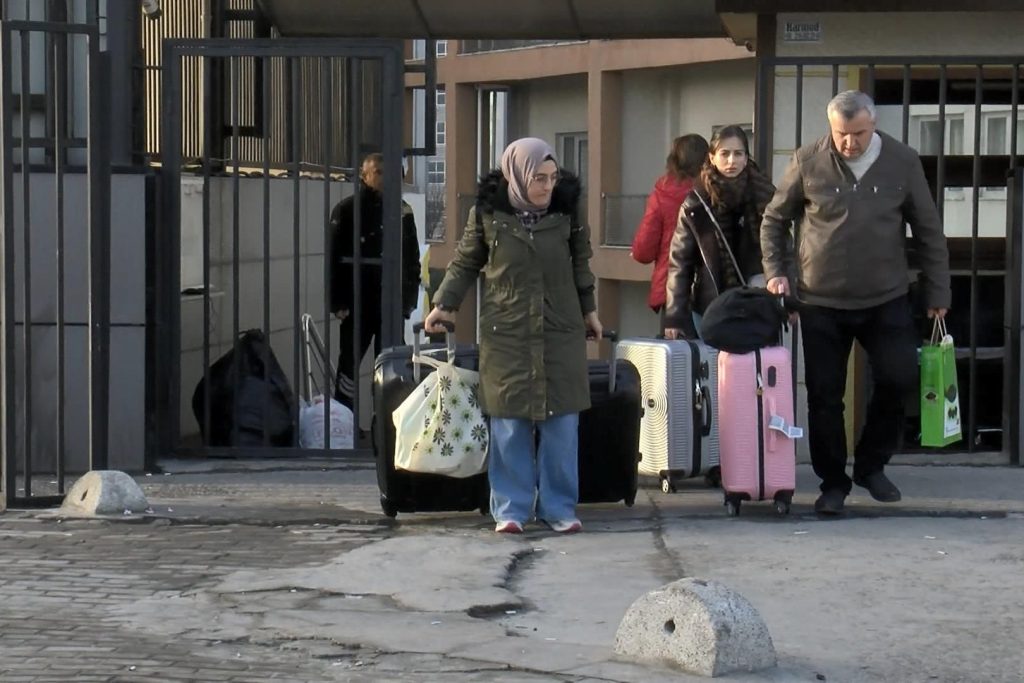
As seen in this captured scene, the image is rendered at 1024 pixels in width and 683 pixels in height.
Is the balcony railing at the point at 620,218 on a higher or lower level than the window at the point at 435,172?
lower

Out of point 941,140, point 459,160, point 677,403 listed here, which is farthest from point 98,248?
point 459,160

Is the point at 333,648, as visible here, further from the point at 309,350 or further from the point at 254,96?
the point at 254,96

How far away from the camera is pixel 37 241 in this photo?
8.98m

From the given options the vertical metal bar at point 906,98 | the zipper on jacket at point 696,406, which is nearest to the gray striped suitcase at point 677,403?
the zipper on jacket at point 696,406

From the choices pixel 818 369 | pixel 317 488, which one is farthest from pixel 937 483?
pixel 317 488

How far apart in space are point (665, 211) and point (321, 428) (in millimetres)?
2179

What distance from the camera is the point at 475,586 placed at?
6.29 metres

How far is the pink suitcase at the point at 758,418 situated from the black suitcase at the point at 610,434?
1.24 ft

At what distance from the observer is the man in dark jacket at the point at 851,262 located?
7352mm

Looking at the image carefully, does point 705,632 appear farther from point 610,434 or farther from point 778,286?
point 778,286

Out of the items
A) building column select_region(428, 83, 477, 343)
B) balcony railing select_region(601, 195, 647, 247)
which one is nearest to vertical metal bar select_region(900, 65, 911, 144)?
balcony railing select_region(601, 195, 647, 247)

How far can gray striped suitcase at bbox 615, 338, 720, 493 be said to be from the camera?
8023 mm

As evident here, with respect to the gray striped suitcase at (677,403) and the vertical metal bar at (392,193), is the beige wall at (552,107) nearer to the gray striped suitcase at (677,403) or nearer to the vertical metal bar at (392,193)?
the vertical metal bar at (392,193)

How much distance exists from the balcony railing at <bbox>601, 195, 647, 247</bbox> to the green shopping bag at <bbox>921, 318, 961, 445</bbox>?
84.0 feet
